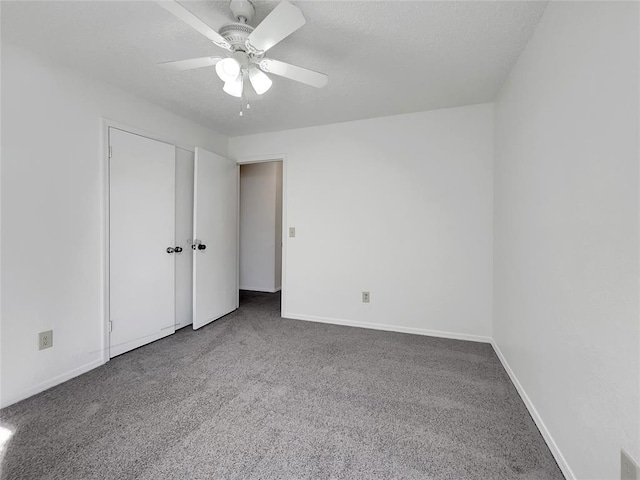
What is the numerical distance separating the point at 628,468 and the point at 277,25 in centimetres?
216

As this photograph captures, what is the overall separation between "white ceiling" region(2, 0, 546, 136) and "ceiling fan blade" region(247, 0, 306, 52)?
214mm

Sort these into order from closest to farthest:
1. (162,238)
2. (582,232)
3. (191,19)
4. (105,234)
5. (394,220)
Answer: (582,232) < (191,19) < (105,234) < (162,238) < (394,220)

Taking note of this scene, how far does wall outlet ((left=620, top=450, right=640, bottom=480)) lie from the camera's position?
0.82m

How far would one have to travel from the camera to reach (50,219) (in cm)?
194

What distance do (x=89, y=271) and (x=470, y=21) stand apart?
3.17 meters

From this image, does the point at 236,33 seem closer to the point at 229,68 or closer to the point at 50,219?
the point at 229,68

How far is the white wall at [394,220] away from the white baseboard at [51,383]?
1.90 m

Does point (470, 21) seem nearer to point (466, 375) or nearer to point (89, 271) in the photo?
point (466, 375)

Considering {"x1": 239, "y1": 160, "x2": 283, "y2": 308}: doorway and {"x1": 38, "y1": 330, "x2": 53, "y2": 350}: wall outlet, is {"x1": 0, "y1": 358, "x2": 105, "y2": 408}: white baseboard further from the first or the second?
{"x1": 239, "y1": 160, "x2": 283, "y2": 308}: doorway

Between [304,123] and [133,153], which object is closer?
[133,153]

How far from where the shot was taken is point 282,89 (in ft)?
7.81

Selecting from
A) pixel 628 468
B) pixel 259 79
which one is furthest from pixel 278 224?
pixel 628 468

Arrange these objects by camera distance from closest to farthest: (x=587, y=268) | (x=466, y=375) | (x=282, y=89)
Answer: (x=587, y=268), (x=466, y=375), (x=282, y=89)

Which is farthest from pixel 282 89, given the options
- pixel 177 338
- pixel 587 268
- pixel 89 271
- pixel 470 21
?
pixel 177 338
